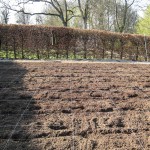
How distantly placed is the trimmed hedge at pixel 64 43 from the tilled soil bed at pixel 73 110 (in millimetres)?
4584

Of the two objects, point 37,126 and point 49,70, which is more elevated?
point 49,70

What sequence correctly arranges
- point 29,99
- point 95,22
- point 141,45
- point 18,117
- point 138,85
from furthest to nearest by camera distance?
1. point 95,22
2. point 141,45
3. point 138,85
4. point 29,99
5. point 18,117

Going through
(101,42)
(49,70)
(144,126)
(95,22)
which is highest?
(95,22)

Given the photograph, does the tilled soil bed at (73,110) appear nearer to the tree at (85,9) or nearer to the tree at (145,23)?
the tree at (85,9)

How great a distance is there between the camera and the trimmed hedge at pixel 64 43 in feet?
41.9

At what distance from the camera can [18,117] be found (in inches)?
192

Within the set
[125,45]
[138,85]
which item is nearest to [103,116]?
[138,85]

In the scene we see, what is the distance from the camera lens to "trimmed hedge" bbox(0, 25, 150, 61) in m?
12.8

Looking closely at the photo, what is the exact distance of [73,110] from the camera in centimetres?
524

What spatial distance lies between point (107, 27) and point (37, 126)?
114 feet

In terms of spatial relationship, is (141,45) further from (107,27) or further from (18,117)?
(107,27)

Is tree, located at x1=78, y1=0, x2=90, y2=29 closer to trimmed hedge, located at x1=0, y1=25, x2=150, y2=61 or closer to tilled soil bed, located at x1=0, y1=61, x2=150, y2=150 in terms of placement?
trimmed hedge, located at x1=0, y1=25, x2=150, y2=61

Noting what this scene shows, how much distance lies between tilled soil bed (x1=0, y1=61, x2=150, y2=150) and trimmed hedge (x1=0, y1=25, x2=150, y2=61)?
4.58 metres

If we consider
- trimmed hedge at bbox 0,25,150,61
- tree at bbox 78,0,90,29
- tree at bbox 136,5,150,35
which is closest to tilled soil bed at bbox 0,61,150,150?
trimmed hedge at bbox 0,25,150,61
